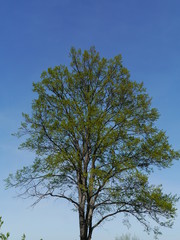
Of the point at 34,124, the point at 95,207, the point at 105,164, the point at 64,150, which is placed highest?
the point at 34,124

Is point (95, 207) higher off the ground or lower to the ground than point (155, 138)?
lower

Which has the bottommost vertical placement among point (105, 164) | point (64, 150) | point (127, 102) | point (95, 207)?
point (95, 207)

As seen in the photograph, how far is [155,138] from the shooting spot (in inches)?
736

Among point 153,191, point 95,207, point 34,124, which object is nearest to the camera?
point 153,191

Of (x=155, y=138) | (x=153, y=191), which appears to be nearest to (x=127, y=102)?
(x=155, y=138)

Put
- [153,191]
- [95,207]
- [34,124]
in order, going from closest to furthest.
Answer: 1. [153,191]
2. [95,207]
3. [34,124]

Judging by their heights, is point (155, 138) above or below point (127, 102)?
below

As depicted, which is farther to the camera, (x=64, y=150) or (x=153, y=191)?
(x=64, y=150)

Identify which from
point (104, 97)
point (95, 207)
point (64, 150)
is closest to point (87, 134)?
point (64, 150)

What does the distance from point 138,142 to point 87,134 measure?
134 inches

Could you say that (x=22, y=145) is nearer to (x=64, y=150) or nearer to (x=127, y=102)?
(x=64, y=150)

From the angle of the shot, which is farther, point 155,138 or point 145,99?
point 145,99

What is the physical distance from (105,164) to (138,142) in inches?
98.8

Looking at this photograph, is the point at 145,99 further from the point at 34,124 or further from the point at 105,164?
the point at 34,124
